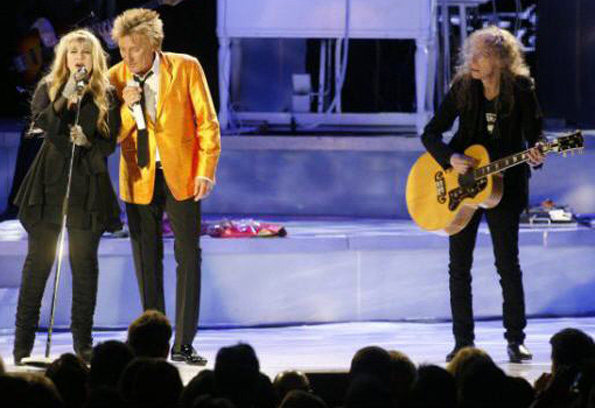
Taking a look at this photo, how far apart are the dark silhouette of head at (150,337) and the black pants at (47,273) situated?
146 cm

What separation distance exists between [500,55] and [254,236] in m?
2.01

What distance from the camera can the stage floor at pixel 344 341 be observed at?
5.92 meters

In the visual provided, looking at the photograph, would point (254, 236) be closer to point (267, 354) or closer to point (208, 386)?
point (267, 354)

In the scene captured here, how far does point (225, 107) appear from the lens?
27.5 ft

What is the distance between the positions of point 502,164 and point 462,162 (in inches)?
7.7

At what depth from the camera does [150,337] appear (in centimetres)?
430

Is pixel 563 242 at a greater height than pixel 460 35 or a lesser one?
lesser

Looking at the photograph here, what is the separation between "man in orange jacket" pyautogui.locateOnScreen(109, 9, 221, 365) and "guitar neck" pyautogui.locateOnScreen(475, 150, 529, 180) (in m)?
1.12

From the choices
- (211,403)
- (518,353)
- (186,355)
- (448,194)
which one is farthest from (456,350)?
(211,403)

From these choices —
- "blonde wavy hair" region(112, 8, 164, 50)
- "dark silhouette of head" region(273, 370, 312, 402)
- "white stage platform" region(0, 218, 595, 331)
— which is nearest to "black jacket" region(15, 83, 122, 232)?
"blonde wavy hair" region(112, 8, 164, 50)

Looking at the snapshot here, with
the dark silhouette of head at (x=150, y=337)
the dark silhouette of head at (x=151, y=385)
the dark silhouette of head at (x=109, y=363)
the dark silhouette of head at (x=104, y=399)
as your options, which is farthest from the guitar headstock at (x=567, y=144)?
the dark silhouette of head at (x=104, y=399)

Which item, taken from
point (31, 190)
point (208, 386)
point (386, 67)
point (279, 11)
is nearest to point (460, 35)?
point (386, 67)

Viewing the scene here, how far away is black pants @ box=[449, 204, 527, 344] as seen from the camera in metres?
5.82

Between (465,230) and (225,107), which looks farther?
(225,107)
